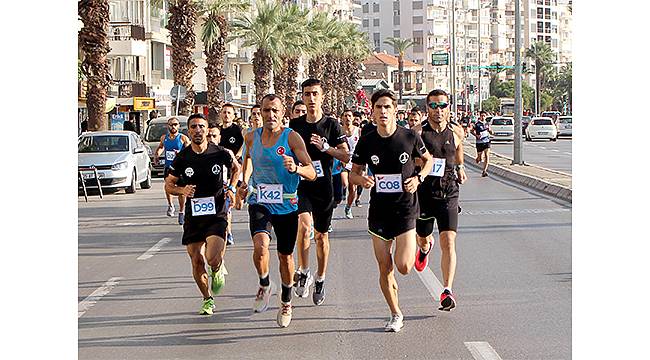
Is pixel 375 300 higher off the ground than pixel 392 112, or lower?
lower

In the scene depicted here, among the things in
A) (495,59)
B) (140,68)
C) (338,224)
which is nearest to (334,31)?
(140,68)

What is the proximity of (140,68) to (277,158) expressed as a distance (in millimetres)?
54046

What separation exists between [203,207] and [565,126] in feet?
211

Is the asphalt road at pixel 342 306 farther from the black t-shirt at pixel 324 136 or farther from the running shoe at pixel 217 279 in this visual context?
the black t-shirt at pixel 324 136

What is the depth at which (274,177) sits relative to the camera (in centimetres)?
952

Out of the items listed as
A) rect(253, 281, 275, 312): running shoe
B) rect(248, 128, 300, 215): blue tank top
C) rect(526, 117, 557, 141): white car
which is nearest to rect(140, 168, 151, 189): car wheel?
rect(253, 281, 275, 312): running shoe

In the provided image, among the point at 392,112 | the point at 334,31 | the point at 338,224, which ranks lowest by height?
the point at 338,224

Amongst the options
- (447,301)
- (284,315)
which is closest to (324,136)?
(447,301)

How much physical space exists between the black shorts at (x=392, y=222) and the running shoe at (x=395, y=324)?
65 cm

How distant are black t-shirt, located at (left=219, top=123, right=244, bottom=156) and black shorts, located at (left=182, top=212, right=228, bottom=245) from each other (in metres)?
6.89

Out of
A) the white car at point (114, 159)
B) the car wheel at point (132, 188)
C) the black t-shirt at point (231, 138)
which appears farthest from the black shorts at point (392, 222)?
the car wheel at point (132, 188)

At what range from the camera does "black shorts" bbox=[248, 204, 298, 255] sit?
9453 mm

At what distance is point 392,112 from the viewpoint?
30.2 feet
